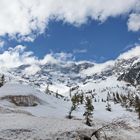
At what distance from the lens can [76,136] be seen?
1969 inches

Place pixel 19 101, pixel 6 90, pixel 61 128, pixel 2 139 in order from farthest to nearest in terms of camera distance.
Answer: pixel 6 90
pixel 19 101
pixel 61 128
pixel 2 139

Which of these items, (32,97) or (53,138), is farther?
(32,97)

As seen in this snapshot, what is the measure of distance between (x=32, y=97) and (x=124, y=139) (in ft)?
222

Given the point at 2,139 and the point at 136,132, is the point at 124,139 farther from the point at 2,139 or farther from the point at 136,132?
the point at 2,139

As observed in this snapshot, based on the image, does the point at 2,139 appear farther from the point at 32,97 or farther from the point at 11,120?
the point at 32,97

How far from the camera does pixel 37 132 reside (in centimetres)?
5012

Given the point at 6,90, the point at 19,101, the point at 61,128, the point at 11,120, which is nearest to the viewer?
the point at 61,128

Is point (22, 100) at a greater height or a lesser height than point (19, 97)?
lesser

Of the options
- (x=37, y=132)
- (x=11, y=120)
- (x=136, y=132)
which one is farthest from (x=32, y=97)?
(x=37, y=132)

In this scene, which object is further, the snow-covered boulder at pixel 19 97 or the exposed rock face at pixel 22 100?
the snow-covered boulder at pixel 19 97

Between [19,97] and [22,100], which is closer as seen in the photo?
[19,97]

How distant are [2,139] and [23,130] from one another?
5074mm

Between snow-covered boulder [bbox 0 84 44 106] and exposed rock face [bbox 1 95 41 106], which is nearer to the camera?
exposed rock face [bbox 1 95 41 106]

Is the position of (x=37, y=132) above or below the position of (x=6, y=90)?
below
